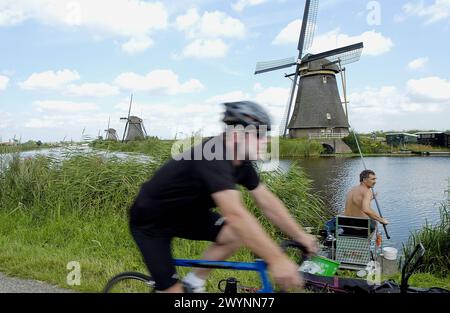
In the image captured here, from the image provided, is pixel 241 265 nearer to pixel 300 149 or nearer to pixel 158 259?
pixel 158 259

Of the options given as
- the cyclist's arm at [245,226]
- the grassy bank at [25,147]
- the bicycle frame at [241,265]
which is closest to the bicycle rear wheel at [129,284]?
the bicycle frame at [241,265]

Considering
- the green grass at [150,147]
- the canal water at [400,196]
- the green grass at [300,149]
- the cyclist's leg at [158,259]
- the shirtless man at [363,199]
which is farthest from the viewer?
the green grass at [300,149]

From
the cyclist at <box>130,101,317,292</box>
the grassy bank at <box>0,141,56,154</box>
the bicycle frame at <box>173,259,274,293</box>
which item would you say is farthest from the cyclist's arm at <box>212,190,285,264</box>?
the grassy bank at <box>0,141,56,154</box>

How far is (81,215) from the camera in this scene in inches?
295

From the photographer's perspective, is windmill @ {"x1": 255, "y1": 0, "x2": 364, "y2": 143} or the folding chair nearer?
the folding chair

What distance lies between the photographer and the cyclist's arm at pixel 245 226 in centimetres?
193

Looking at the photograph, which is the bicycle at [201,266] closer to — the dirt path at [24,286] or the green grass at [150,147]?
the dirt path at [24,286]

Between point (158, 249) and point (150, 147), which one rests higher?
point (150, 147)

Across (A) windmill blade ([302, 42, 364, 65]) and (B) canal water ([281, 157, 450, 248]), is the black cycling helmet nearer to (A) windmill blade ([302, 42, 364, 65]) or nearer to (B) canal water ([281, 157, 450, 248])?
(B) canal water ([281, 157, 450, 248])

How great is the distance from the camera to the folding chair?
644 cm

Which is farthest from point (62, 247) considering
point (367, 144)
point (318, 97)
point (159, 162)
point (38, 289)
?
point (367, 144)

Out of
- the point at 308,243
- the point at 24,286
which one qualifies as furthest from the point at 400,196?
the point at 308,243

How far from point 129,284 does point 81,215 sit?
17.6ft

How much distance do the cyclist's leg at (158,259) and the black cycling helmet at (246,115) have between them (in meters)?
0.78
